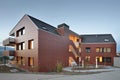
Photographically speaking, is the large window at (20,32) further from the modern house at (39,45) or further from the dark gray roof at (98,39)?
the dark gray roof at (98,39)

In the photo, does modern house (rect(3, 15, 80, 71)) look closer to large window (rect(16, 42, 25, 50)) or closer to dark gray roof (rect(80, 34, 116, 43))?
large window (rect(16, 42, 25, 50))

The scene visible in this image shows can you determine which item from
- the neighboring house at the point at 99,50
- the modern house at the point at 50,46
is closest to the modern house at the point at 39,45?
the modern house at the point at 50,46

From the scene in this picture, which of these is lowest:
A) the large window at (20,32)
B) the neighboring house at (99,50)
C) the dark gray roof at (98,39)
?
the neighboring house at (99,50)

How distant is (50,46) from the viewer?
2812cm

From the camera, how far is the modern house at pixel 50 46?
25.6 metres

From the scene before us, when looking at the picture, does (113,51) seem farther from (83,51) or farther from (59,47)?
(59,47)

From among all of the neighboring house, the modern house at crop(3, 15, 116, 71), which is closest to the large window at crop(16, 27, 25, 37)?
the modern house at crop(3, 15, 116, 71)

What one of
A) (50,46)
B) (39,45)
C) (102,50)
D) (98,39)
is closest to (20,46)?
(50,46)

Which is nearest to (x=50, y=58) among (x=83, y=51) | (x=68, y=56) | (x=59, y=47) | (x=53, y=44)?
(x=53, y=44)

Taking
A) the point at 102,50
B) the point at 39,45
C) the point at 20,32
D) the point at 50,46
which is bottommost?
the point at 102,50

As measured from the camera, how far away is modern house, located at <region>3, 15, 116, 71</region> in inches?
1008

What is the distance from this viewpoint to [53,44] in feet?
96.2

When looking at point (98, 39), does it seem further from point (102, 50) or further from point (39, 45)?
point (39, 45)

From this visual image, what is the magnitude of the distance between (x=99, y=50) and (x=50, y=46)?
19.6m
